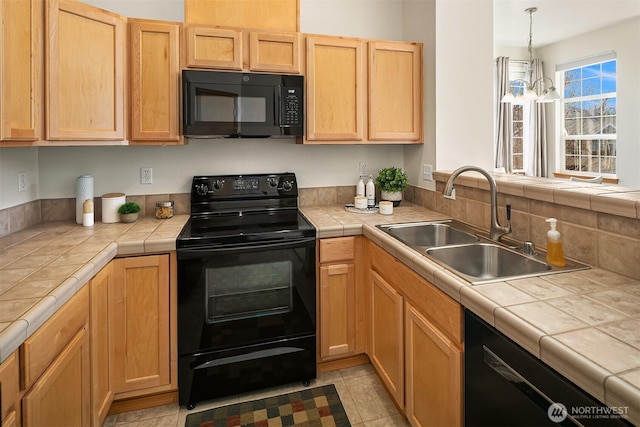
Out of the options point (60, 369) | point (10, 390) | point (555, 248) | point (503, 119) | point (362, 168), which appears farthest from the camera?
point (503, 119)

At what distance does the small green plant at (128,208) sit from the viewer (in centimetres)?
219

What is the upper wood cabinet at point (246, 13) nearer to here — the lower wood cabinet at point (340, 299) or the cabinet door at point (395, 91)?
the cabinet door at point (395, 91)

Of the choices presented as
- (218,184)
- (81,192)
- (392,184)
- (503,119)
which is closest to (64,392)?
(81,192)

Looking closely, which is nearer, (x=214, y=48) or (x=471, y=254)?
(x=471, y=254)

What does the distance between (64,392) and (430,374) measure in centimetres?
130

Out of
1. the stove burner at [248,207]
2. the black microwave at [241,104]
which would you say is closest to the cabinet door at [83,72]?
the black microwave at [241,104]

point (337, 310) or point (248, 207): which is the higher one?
point (248, 207)

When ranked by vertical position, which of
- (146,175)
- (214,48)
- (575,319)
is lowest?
(575,319)

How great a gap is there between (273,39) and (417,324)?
1743 mm

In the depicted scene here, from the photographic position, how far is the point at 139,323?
184 centimetres

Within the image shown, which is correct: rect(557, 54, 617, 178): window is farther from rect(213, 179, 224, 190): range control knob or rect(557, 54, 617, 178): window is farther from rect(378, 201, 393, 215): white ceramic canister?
rect(213, 179, 224, 190): range control knob

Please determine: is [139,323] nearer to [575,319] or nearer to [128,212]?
[128,212]

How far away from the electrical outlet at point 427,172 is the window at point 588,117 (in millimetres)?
4182

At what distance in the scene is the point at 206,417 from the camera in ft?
6.21
